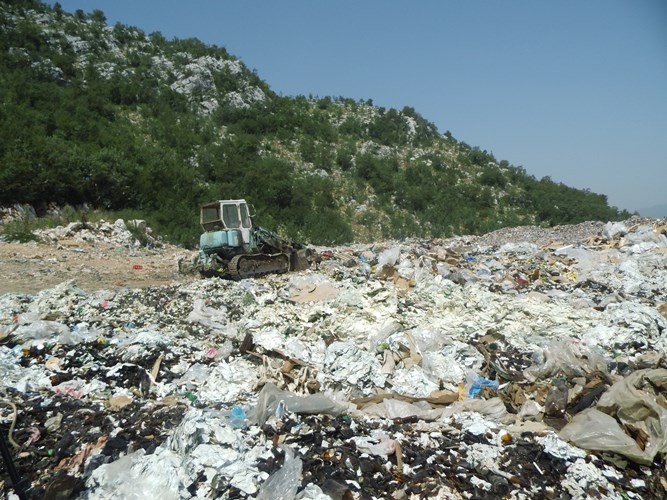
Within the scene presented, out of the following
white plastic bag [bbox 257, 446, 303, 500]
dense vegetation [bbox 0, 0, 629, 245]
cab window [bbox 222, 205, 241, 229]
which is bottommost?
white plastic bag [bbox 257, 446, 303, 500]

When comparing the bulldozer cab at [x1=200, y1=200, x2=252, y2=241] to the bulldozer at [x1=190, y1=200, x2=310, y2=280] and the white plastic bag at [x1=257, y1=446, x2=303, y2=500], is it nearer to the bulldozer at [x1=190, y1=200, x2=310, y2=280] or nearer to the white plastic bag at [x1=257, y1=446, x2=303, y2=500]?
the bulldozer at [x1=190, y1=200, x2=310, y2=280]

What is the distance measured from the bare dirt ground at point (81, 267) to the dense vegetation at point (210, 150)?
3.75m

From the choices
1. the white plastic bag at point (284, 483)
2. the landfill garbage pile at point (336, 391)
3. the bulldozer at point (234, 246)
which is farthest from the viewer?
the bulldozer at point (234, 246)

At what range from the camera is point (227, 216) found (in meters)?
9.90

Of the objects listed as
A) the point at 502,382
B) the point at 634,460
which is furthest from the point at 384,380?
the point at 634,460

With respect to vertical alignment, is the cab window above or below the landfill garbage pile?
above

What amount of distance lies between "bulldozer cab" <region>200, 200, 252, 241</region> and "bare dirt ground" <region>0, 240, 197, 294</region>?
1.34 m

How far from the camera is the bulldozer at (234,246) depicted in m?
9.59

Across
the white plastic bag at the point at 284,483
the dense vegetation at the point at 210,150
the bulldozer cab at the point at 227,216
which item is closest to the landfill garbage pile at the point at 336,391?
the white plastic bag at the point at 284,483

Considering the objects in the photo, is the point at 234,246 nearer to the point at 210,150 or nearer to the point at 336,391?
the point at 336,391

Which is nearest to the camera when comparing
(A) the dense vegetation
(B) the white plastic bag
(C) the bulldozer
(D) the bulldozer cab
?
(B) the white plastic bag

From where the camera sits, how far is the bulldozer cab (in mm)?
9812

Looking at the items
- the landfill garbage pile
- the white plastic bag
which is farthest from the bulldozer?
the white plastic bag

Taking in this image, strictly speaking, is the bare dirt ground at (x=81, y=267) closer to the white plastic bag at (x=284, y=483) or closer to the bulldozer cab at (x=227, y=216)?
the bulldozer cab at (x=227, y=216)
